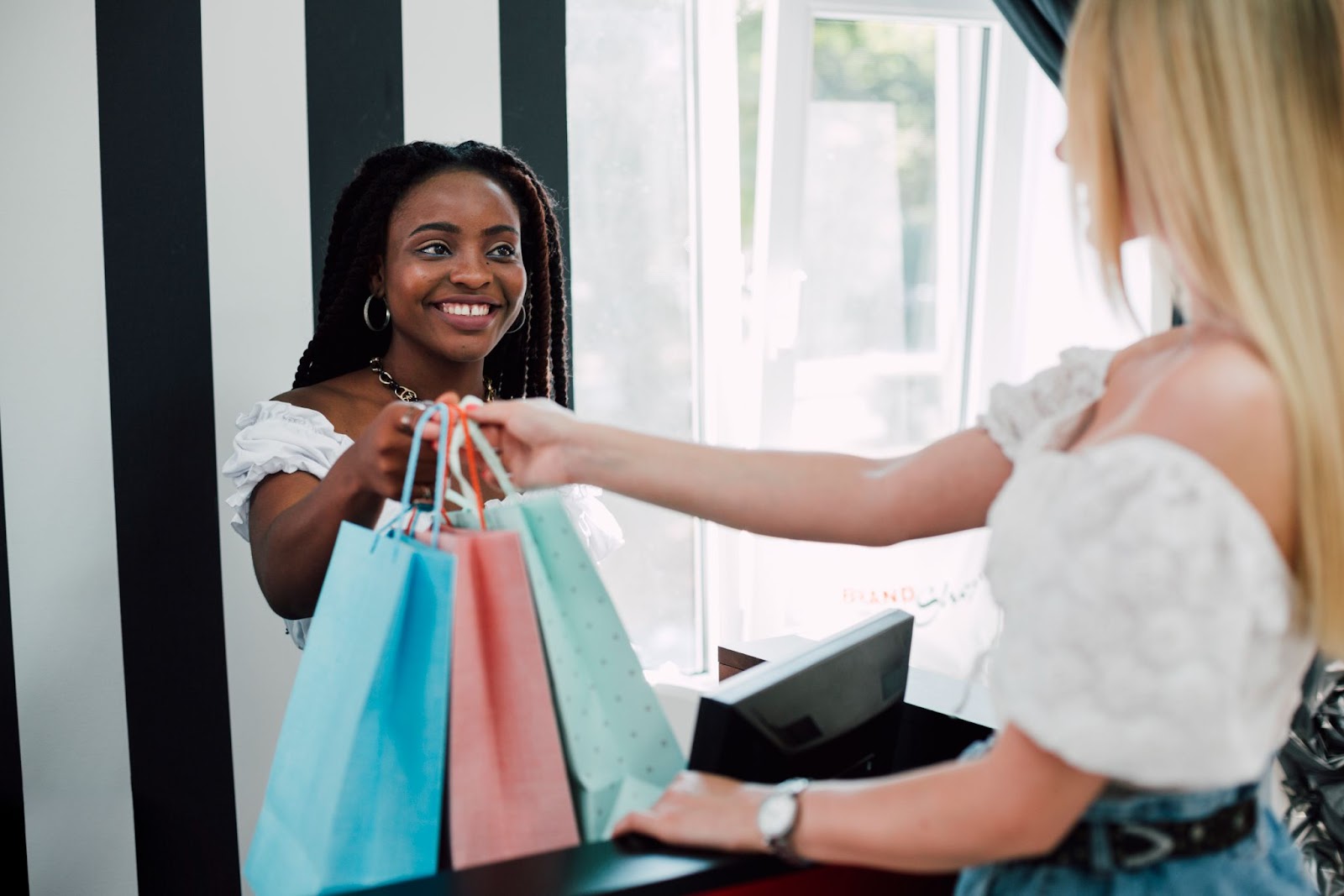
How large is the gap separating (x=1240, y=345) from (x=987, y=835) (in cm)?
32

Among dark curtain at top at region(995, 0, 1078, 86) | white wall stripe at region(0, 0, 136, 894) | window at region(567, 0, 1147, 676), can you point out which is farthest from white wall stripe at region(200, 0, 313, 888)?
dark curtain at top at region(995, 0, 1078, 86)

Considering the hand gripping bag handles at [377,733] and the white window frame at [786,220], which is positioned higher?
the white window frame at [786,220]

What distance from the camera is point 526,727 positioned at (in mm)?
807

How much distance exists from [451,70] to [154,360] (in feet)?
2.44

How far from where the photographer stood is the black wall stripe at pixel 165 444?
1836 millimetres

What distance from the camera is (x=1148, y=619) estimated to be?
0.60 metres

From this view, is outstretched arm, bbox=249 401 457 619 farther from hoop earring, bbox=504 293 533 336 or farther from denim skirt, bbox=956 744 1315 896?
denim skirt, bbox=956 744 1315 896

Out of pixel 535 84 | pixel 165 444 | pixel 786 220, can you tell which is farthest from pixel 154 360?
pixel 786 220

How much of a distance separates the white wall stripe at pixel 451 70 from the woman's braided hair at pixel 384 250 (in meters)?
0.45

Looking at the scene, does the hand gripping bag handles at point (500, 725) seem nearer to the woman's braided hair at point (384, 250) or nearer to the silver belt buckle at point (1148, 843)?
the silver belt buckle at point (1148, 843)

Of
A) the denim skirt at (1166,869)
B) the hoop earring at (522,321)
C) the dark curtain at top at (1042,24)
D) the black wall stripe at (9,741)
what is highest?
the dark curtain at top at (1042,24)


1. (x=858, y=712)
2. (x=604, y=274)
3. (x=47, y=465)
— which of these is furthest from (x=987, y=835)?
(x=604, y=274)

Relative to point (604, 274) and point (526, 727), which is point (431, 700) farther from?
point (604, 274)

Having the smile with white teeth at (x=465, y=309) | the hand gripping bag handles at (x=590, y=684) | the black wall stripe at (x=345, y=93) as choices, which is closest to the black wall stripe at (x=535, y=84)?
the black wall stripe at (x=345, y=93)
